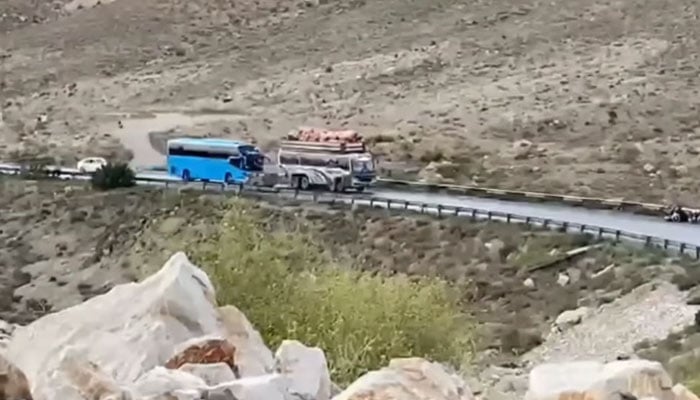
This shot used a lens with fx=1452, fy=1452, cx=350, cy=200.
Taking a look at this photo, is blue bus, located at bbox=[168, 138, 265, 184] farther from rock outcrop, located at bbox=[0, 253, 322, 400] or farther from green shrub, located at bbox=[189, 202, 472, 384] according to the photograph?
rock outcrop, located at bbox=[0, 253, 322, 400]

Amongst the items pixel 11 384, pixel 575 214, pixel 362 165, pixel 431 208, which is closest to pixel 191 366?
pixel 11 384

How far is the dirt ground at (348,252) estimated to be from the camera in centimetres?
2700

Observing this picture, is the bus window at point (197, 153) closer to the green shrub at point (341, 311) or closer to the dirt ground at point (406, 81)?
the dirt ground at point (406, 81)

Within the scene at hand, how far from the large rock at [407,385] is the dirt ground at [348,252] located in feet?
49.5

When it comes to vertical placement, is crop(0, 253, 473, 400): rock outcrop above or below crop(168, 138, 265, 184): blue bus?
above

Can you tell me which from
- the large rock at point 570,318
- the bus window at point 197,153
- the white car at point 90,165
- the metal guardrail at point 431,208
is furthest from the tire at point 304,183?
the large rock at point 570,318

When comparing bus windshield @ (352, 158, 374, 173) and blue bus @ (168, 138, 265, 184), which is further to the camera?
blue bus @ (168, 138, 265, 184)

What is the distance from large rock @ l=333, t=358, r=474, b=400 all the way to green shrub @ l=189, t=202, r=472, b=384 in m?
7.56

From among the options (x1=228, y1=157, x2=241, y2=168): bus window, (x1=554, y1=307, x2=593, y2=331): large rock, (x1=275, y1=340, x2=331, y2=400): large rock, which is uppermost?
(x1=275, y1=340, x2=331, y2=400): large rock

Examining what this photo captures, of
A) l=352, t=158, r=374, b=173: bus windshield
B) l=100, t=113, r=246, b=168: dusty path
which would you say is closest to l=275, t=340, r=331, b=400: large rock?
l=352, t=158, r=374, b=173: bus windshield

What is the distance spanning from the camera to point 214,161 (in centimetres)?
4200

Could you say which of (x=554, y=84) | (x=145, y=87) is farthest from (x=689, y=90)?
(x=145, y=87)

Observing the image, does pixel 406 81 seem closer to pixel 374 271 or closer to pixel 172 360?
pixel 374 271

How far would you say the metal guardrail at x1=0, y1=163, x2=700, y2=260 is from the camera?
28.8m
